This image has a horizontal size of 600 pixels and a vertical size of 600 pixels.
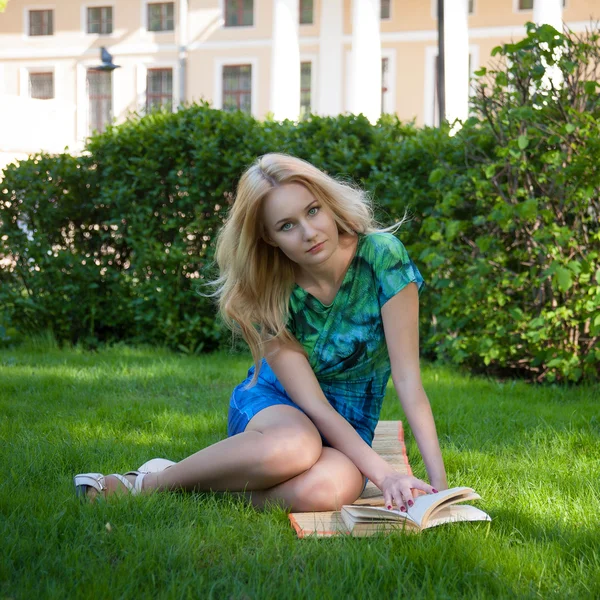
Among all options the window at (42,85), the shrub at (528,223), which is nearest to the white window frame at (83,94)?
the window at (42,85)

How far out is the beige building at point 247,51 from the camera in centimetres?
2747

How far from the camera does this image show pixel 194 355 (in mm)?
6691

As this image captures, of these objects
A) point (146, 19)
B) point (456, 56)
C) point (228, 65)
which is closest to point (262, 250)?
point (456, 56)

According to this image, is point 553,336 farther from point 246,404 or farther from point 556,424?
point 246,404

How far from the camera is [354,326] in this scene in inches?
121

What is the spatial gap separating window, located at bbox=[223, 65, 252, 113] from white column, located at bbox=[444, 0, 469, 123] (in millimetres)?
9459

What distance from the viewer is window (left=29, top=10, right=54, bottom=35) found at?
33406mm

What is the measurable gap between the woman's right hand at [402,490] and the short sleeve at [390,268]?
0.69 metres

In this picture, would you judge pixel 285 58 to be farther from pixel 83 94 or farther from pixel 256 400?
pixel 256 400

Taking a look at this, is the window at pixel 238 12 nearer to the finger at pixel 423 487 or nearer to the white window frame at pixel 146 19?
the white window frame at pixel 146 19

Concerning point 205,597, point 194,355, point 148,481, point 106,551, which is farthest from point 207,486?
point 194,355

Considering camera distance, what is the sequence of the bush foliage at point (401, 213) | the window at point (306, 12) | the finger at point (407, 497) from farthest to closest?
the window at point (306, 12) → the bush foliage at point (401, 213) → the finger at point (407, 497)

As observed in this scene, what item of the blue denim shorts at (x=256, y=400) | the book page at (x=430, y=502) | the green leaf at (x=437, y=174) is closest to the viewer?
the book page at (x=430, y=502)

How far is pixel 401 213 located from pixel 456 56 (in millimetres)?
20153
